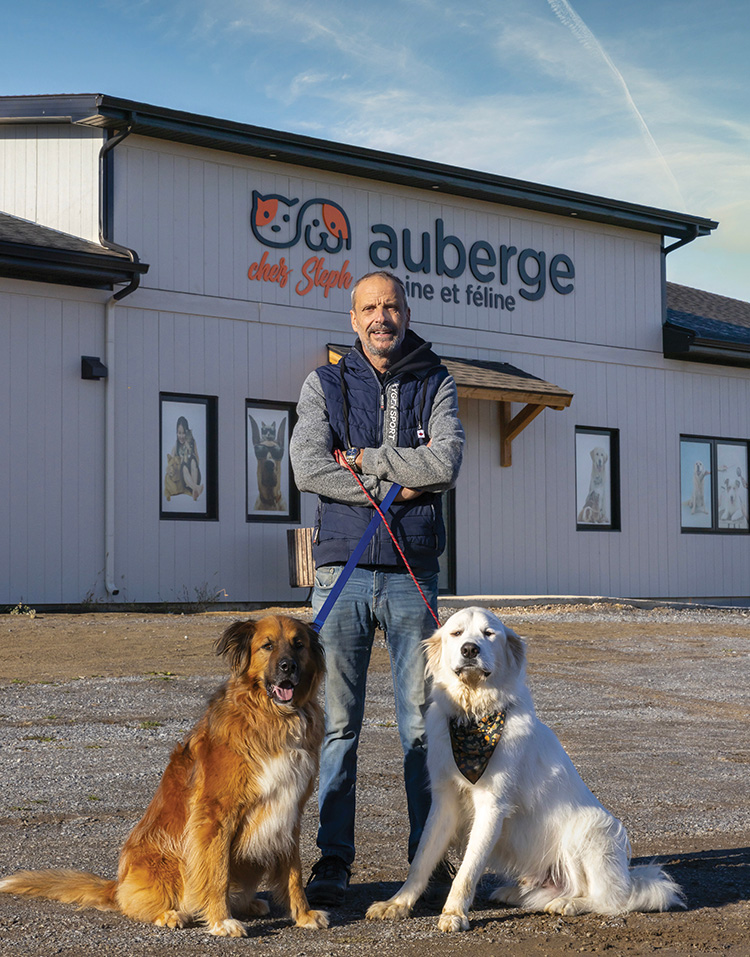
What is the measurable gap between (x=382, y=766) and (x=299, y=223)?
11.1 metres

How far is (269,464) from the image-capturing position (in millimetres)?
16094

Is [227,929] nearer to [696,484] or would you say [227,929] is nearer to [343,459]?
[343,459]

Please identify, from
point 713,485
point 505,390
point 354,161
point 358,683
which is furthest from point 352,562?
point 713,485

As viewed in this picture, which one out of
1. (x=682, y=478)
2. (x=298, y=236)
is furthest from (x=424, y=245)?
(x=682, y=478)

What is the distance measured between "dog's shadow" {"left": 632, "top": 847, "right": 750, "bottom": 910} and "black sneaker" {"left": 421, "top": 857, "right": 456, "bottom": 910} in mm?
914

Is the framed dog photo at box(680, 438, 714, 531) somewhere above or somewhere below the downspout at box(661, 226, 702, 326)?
below

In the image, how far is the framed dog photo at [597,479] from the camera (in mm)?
19359

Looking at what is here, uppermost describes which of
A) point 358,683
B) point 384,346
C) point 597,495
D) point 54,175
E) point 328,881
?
point 54,175

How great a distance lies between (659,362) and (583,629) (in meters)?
8.09

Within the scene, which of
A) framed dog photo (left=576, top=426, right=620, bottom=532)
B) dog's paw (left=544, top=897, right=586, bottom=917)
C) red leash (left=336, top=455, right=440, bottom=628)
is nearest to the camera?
dog's paw (left=544, top=897, right=586, bottom=917)

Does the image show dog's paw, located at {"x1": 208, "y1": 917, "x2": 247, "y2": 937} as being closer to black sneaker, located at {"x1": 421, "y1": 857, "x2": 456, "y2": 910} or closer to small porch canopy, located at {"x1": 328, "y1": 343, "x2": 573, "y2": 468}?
black sneaker, located at {"x1": 421, "y1": 857, "x2": 456, "y2": 910}

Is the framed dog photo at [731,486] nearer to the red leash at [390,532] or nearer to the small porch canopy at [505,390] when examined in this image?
the small porch canopy at [505,390]

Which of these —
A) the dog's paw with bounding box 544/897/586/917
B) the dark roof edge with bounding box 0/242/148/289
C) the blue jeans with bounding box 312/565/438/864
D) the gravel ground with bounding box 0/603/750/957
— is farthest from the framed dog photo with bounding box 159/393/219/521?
the dog's paw with bounding box 544/897/586/917

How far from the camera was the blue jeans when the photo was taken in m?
4.50
